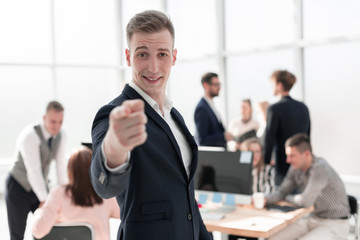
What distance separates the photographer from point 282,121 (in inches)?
139

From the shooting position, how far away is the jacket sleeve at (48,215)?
212 cm

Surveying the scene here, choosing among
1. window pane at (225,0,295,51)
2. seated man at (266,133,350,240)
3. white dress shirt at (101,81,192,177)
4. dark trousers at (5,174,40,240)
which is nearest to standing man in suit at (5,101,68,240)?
dark trousers at (5,174,40,240)

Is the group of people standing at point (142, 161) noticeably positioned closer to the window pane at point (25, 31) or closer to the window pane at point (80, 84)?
the window pane at point (80, 84)

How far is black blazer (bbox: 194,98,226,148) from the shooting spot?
3848mm

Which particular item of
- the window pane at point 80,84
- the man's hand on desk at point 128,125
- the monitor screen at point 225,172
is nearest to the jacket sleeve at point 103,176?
the man's hand on desk at point 128,125

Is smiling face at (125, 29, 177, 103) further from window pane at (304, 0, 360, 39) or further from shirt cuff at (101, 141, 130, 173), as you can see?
window pane at (304, 0, 360, 39)

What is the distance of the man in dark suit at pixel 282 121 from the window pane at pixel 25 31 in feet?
15.5

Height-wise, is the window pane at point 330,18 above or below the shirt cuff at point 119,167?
above

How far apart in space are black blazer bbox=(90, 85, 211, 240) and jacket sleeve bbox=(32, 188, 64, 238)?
120 centimetres

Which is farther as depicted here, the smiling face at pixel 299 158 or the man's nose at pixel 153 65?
the smiling face at pixel 299 158

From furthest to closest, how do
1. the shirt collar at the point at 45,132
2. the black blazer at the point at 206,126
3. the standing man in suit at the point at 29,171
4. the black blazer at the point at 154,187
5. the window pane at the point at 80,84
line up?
the window pane at the point at 80,84 → the black blazer at the point at 206,126 → the shirt collar at the point at 45,132 → the standing man in suit at the point at 29,171 → the black blazer at the point at 154,187

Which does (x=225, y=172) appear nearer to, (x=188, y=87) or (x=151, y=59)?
(x=151, y=59)

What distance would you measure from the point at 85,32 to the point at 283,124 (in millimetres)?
4346

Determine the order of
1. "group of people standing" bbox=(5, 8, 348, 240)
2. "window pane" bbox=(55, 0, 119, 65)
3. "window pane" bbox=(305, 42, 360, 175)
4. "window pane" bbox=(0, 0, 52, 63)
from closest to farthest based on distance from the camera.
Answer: "group of people standing" bbox=(5, 8, 348, 240) → "window pane" bbox=(305, 42, 360, 175) → "window pane" bbox=(0, 0, 52, 63) → "window pane" bbox=(55, 0, 119, 65)
